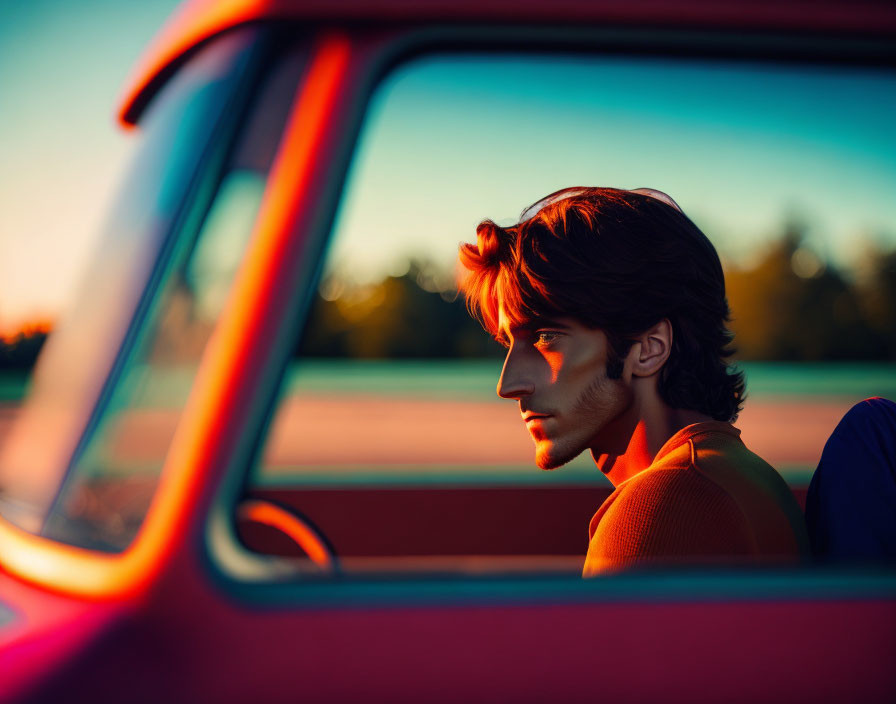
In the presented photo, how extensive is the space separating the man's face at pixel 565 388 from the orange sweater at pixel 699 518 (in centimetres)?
Answer: 22

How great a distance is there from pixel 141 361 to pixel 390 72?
497mm

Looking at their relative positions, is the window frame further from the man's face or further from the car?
the man's face

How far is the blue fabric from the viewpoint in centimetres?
131

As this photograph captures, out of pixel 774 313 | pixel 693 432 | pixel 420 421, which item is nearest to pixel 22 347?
pixel 693 432

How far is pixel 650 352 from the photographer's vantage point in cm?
150

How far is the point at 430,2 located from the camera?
923 millimetres

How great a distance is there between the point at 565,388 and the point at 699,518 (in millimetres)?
428

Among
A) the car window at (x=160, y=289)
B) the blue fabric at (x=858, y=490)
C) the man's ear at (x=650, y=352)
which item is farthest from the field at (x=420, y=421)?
the blue fabric at (x=858, y=490)

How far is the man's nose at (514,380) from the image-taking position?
153 cm

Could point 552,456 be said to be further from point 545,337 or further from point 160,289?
point 160,289

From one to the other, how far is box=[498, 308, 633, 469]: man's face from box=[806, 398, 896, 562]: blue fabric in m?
0.39

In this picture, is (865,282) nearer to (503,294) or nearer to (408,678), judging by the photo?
(503,294)

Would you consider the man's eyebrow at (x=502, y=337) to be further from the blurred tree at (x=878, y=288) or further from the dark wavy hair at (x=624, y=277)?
the blurred tree at (x=878, y=288)

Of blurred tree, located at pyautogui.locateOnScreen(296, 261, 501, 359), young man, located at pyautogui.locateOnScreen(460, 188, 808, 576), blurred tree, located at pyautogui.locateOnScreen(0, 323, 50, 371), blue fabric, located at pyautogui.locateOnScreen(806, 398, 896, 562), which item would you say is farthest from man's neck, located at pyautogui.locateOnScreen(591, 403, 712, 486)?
blurred tree, located at pyautogui.locateOnScreen(296, 261, 501, 359)
